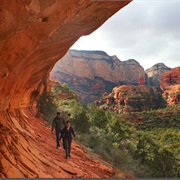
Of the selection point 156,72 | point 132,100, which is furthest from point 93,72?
point 132,100

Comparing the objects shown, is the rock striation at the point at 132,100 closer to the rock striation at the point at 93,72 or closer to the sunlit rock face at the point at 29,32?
the rock striation at the point at 93,72

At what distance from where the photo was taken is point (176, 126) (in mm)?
52844

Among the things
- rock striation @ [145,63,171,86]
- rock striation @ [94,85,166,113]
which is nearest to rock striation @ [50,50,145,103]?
rock striation @ [145,63,171,86]

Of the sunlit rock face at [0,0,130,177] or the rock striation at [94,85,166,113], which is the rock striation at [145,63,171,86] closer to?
Answer: the rock striation at [94,85,166,113]

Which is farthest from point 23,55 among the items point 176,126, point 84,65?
point 84,65

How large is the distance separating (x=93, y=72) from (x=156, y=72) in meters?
45.5

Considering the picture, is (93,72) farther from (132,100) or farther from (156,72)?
(132,100)

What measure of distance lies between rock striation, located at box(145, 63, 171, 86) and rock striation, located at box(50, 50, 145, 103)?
6.56 m

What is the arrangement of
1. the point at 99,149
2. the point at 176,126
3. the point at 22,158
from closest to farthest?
the point at 22,158 < the point at 99,149 < the point at 176,126

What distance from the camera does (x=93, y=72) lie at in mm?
127875

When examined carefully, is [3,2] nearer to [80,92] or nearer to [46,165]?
[46,165]

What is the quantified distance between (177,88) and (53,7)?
8621 centimetres

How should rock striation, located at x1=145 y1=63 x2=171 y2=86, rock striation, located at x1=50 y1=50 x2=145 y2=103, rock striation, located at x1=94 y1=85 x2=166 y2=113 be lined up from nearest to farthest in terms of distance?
rock striation, located at x1=94 y1=85 x2=166 y2=113 < rock striation, located at x1=50 y1=50 x2=145 y2=103 < rock striation, located at x1=145 y1=63 x2=171 y2=86

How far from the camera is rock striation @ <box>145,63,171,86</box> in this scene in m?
138
